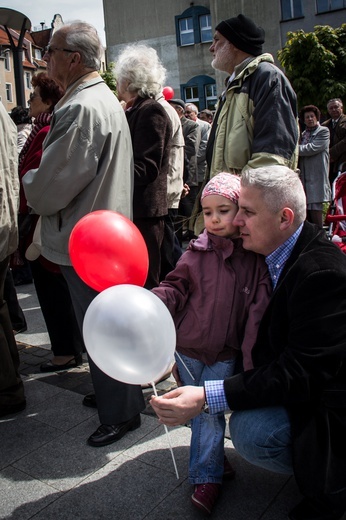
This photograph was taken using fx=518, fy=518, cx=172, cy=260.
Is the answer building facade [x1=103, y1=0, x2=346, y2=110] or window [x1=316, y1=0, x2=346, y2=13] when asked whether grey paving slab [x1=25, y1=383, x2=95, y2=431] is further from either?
window [x1=316, y1=0, x2=346, y2=13]

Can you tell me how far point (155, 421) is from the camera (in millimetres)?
3047

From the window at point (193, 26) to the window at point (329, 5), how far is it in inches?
299

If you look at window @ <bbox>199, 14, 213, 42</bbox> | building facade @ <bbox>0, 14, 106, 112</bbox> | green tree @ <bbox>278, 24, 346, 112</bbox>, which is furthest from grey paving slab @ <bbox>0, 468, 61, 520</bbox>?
building facade @ <bbox>0, 14, 106, 112</bbox>

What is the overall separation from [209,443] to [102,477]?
61 cm

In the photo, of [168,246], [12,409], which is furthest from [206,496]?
[168,246]

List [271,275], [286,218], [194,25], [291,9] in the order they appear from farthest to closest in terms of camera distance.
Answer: [194,25] < [291,9] < [271,275] < [286,218]

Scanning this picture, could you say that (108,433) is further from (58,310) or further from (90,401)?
(58,310)

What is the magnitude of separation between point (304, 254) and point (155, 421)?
1.55 m

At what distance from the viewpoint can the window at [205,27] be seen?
32219 millimetres

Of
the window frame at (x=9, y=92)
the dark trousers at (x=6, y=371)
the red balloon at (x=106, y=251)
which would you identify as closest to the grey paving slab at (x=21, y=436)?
the dark trousers at (x=6, y=371)

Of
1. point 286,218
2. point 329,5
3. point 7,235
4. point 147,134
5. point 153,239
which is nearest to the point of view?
point 286,218

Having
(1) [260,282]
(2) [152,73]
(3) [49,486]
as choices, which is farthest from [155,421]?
(2) [152,73]

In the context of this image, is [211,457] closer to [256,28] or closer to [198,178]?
[256,28]

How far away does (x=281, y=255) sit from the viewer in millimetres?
2117
